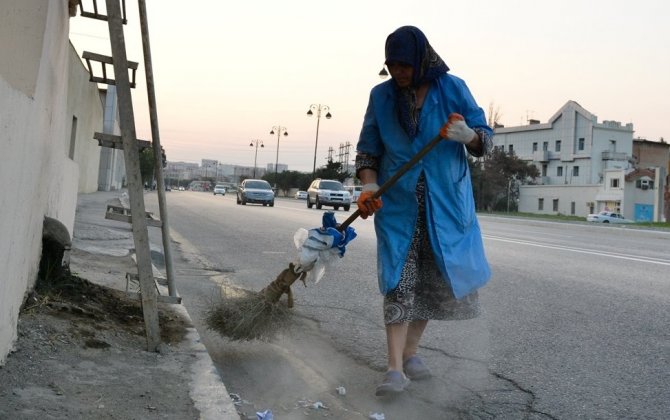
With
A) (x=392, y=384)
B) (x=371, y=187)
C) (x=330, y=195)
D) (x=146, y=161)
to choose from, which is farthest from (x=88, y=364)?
(x=146, y=161)

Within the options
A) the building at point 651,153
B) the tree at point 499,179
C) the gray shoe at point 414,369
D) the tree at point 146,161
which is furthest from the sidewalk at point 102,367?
the building at point 651,153

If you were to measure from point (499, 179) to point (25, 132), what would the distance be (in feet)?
211

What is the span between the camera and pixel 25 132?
287 cm

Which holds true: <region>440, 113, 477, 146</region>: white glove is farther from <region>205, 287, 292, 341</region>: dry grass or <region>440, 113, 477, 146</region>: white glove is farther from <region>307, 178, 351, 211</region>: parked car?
<region>307, 178, 351, 211</region>: parked car

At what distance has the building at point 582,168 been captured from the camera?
57969mm

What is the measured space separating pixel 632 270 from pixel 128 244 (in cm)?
676

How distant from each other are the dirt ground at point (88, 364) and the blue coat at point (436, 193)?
1.19m

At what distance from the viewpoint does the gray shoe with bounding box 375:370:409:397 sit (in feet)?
10.7

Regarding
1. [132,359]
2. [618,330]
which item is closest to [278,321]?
[132,359]

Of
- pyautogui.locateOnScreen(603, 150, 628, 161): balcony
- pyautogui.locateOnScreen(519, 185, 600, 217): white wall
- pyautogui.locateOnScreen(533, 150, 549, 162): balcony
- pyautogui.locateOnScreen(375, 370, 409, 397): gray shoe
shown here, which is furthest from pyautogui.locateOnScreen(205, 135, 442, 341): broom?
pyautogui.locateOnScreen(533, 150, 549, 162): balcony

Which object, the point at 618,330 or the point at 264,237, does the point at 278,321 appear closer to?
the point at 618,330

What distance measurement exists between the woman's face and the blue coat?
133mm

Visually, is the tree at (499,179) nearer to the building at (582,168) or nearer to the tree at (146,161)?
the building at (582,168)

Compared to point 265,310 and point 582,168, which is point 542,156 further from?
point 265,310
